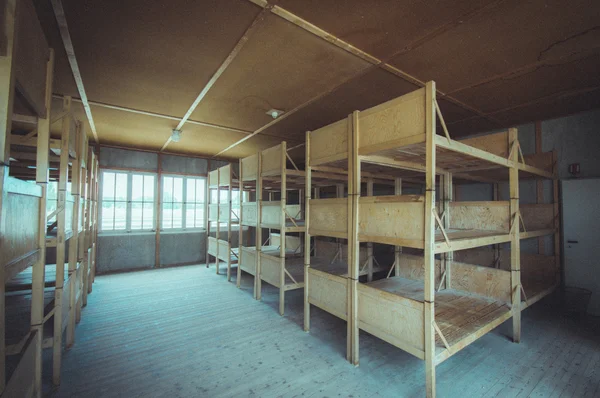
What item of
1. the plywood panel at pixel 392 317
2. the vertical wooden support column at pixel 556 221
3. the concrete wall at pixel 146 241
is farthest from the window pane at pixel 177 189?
the vertical wooden support column at pixel 556 221

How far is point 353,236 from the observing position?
2.93m

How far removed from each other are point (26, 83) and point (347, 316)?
3224 millimetres

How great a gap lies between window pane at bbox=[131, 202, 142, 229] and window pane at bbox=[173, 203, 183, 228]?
2.94 feet

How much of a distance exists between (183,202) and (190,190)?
0.44m

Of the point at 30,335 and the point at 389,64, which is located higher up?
the point at 389,64

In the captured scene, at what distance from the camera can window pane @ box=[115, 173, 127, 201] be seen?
7.35 metres

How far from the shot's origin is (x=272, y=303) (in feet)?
15.5

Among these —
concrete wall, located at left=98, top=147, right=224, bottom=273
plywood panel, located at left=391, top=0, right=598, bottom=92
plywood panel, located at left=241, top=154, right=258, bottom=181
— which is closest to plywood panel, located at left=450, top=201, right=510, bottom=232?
plywood panel, located at left=391, top=0, right=598, bottom=92

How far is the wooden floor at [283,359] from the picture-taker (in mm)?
2467

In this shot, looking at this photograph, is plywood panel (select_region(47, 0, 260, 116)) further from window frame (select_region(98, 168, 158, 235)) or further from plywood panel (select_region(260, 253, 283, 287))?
window frame (select_region(98, 168, 158, 235))

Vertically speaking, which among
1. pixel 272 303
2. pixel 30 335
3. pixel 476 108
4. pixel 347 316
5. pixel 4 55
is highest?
pixel 476 108

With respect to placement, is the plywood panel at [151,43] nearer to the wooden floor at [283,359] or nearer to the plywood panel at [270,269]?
the plywood panel at [270,269]

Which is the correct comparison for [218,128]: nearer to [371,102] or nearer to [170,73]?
[170,73]

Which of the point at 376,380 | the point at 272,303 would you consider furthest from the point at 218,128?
the point at 376,380
